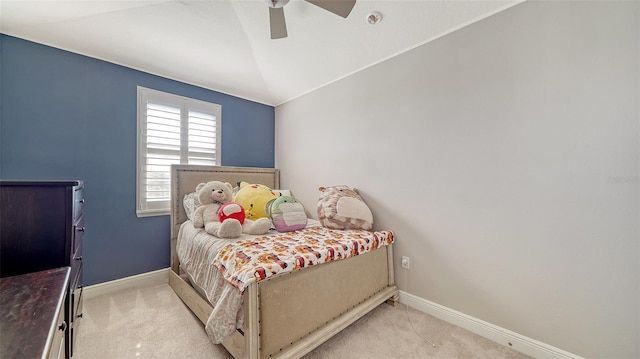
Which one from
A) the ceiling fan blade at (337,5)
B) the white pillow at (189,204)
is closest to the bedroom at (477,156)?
the white pillow at (189,204)

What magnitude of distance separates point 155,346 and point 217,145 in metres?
2.17

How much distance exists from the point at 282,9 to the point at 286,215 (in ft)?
5.13

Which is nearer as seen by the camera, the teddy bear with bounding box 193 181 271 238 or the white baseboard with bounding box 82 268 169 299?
the teddy bear with bounding box 193 181 271 238

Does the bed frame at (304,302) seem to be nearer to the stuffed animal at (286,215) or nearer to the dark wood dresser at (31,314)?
the stuffed animal at (286,215)

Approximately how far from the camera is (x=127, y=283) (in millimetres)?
2453

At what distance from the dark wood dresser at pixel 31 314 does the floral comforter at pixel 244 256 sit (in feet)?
2.26

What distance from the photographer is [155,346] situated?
1629 millimetres

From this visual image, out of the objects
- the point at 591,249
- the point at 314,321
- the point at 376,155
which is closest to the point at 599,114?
the point at 591,249

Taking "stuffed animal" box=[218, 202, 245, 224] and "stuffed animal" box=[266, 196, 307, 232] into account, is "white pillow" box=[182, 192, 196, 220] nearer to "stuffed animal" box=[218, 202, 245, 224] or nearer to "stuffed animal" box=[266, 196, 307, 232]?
"stuffed animal" box=[218, 202, 245, 224]

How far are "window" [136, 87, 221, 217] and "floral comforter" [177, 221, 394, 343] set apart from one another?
2.19 feet

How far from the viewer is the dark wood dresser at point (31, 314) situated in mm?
541

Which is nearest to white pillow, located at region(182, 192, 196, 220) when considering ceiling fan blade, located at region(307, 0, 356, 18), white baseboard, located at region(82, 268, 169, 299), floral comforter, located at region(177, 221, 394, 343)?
floral comforter, located at region(177, 221, 394, 343)

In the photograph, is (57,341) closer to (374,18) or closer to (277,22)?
(277,22)

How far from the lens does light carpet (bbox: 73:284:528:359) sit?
5.13 feet
